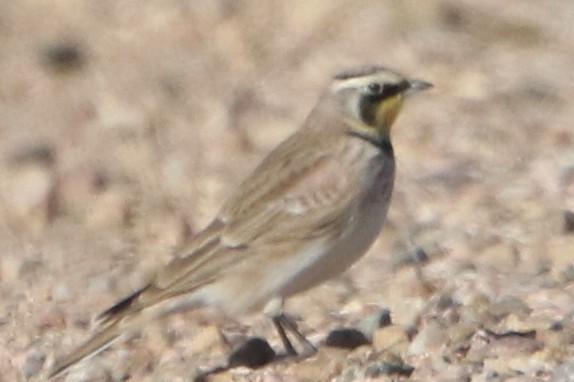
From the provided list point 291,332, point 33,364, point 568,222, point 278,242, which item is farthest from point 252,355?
point 568,222

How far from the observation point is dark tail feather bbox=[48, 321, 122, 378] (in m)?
7.54

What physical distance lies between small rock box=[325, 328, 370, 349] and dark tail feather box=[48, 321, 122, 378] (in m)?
0.96

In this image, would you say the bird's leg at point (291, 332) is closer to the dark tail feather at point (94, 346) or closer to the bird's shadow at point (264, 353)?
the bird's shadow at point (264, 353)

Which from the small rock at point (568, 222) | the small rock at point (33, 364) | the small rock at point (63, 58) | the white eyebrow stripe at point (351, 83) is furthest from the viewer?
the small rock at point (63, 58)

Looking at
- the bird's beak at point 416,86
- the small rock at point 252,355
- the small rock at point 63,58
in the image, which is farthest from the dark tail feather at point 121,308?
the small rock at point 63,58

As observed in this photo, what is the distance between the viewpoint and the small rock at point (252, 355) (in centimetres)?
766

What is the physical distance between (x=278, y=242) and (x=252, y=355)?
0.53 meters

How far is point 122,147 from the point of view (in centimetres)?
1167

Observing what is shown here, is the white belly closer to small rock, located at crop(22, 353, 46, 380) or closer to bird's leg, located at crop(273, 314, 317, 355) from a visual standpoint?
bird's leg, located at crop(273, 314, 317, 355)

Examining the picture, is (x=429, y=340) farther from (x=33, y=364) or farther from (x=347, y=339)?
(x=33, y=364)

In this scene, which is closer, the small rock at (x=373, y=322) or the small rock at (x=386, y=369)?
the small rock at (x=386, y=369)

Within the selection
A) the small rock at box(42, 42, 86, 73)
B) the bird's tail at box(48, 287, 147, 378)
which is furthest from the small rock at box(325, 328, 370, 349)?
the small rock at box(42, 42, 86, 73)

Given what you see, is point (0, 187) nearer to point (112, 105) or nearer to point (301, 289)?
point (112, 105)

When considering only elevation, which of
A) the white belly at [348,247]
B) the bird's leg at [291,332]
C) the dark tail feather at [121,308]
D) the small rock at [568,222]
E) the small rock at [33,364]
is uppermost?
the dark tail feather at [121,308]
